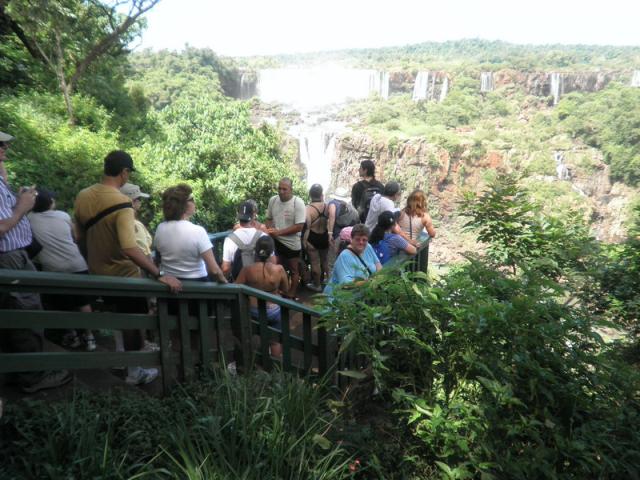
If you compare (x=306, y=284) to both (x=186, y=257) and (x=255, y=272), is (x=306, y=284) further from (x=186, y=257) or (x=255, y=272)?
(x=186, y=257)

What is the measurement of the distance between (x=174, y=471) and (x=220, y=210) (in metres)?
8.93

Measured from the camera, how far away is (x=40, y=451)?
2.21m

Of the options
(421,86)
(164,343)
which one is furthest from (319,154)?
(164,343)

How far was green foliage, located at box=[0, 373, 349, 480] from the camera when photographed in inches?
86.4

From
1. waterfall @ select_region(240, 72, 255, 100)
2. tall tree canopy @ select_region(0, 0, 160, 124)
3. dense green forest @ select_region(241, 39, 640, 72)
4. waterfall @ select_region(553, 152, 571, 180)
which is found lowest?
waterfall @ select_region(553, 152, 571, 180)

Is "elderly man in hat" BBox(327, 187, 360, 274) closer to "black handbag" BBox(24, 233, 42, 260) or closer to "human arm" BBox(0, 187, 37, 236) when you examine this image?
"black handbag" BBox(24, 233, 42, 260)

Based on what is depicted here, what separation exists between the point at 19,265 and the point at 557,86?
271ft

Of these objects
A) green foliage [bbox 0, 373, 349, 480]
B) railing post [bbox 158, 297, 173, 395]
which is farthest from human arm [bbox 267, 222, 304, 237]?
green foliage [bbox 0, 373, 349, 480]

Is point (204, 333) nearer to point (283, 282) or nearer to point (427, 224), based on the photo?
point (283, 282)

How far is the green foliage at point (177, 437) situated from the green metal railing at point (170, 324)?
0.74 ft

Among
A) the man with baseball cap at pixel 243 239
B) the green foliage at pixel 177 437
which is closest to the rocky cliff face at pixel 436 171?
the man with baseball cap at pixel 243 239

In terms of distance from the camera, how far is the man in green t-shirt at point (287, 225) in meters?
5.46

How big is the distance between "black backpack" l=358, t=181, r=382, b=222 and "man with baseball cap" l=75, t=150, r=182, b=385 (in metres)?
3.32

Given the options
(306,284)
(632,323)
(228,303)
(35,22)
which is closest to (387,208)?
(306,284)
